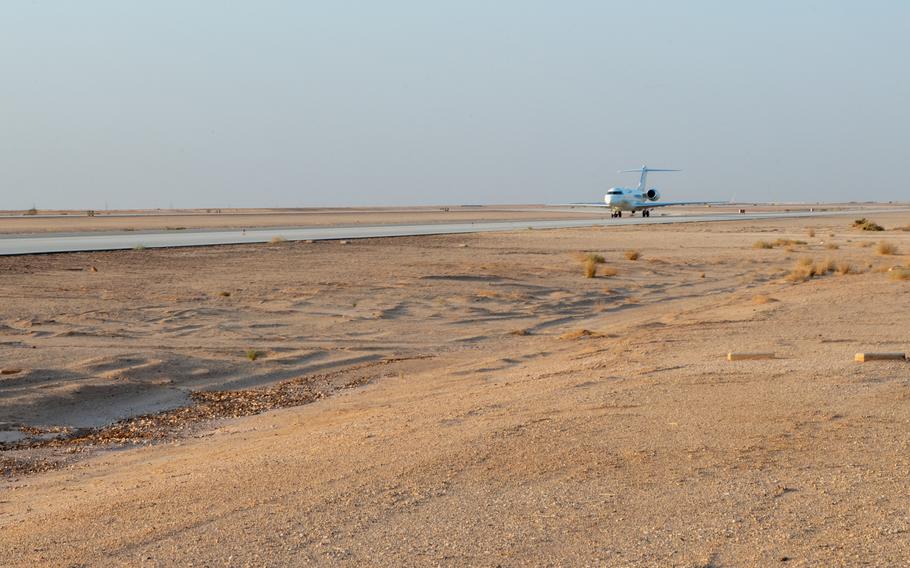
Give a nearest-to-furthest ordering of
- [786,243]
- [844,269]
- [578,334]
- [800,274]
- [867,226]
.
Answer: [578,334] < [800,274] < [844,269] < [786,243] < [867,226]

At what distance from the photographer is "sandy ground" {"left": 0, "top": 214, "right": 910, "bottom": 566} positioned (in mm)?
5918

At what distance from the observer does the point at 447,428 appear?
29.3 ft

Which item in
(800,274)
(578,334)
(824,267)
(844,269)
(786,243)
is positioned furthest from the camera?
(786,243)

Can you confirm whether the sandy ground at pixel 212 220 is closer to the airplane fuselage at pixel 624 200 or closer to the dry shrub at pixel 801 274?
the airplane fuselage at pixel 624 200

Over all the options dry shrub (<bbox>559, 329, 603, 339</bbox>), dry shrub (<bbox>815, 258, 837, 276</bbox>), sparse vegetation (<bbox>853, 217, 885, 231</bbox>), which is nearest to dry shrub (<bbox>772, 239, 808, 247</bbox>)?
dry shrub (<bbox>815, 258, 837, 276</bbox>)

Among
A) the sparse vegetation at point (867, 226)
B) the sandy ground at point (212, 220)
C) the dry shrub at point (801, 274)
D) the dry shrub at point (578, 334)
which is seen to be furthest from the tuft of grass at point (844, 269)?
the sandy ground at point (212, 220)

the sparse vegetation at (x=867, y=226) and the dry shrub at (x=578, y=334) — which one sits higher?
the dry shrub at (x=578, y=334)

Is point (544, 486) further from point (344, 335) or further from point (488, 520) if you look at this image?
point (344, 335)

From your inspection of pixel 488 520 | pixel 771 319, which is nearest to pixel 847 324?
pixel 771 319

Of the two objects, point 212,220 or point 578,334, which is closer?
point 578,334

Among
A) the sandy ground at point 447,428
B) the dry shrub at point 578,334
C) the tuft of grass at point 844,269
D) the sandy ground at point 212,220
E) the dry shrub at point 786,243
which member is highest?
the sandy ground at point 447,428

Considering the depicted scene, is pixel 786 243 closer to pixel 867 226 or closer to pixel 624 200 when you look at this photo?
pixel 867 226

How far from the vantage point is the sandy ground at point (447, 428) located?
5918 mm

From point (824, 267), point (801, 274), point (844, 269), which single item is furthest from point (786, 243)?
point (801, 274)
